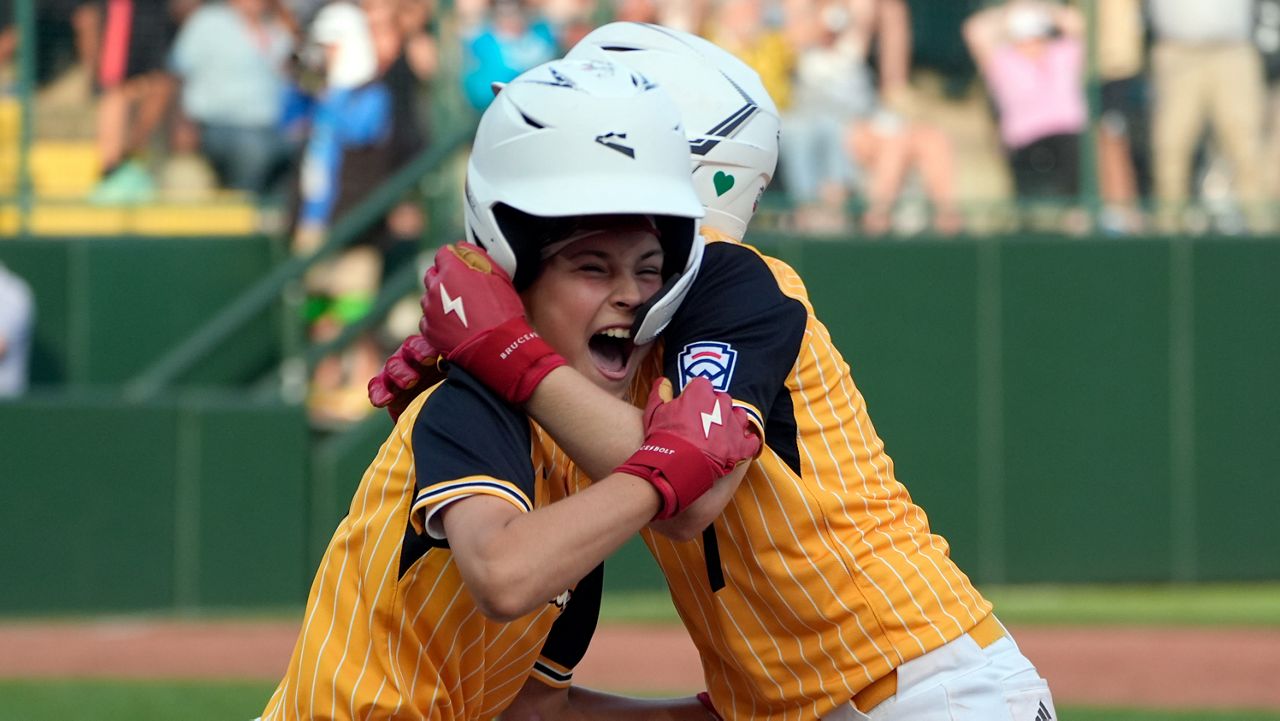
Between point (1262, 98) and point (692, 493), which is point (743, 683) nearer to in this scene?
point (692, 493)

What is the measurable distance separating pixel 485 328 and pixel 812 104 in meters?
9.85

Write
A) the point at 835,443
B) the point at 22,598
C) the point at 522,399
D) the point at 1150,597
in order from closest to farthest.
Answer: the point at 522,399 < the point at 835,443 < the point at 22,598 < the point at 1150,597

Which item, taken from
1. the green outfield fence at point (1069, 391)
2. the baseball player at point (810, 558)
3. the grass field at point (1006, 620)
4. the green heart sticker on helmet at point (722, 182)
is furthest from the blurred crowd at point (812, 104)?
the baseball player at point (810, 558)

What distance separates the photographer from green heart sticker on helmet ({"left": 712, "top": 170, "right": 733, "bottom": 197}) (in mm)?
4172

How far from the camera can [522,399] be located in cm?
346

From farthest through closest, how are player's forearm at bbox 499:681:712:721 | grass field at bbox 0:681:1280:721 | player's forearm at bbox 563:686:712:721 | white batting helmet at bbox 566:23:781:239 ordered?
grass field at bbox 0:681:1280:721 < player's forearm at bbox 563:686:712:721 < player's forearm at bbox 499:681:712:721 < white batting helmet at bbox 566:23:781:239

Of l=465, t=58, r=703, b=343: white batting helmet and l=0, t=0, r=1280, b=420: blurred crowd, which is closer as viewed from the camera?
l=465, t=58, r=703, b=343: white batting helmet

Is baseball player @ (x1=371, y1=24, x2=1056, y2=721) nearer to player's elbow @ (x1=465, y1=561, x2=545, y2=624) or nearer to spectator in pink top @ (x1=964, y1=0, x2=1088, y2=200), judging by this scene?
player's elbow @ (x1=465, y1=561, x2=545, y2=624)

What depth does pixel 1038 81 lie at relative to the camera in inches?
528

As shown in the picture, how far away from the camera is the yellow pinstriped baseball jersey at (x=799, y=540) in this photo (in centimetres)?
375

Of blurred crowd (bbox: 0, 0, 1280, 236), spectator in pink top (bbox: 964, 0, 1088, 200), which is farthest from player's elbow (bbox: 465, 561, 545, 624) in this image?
spectator in pink top (bbox: 964, 0, 1088, 200)

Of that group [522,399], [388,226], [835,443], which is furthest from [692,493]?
[388,226]

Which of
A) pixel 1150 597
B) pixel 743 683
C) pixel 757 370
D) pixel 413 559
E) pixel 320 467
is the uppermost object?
pixel 757 370

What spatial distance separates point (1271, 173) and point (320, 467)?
6877 millimetres
